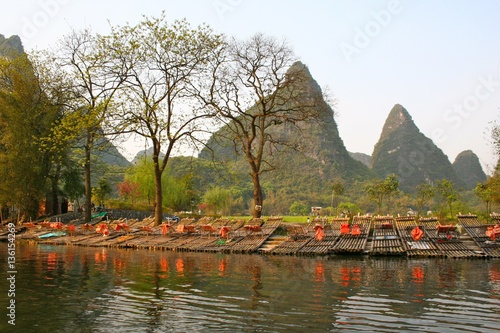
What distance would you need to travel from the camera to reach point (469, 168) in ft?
323

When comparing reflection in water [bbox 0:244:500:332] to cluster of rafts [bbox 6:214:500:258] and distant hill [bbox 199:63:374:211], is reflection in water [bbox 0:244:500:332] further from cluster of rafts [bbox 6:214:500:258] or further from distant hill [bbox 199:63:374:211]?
distant hill [bbox 199:63:374:211]

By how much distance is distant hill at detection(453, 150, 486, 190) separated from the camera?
96231 mm

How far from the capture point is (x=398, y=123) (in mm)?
106562

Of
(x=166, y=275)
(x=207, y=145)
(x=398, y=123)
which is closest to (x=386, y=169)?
(x=398, y=123)

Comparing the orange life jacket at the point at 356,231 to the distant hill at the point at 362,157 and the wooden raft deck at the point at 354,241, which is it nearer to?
the wooden raft deck at the point at 354,241

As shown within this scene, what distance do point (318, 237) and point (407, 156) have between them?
3294 inches

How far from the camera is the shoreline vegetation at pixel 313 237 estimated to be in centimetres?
1736

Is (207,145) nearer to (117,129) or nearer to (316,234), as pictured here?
(117,129)

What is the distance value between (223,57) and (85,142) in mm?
11744

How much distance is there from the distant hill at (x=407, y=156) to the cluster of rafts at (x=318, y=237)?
2790 inches

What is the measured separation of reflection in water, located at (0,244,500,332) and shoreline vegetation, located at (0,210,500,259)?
5.62ft

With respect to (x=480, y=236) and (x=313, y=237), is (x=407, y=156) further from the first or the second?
(x=313, y=237)

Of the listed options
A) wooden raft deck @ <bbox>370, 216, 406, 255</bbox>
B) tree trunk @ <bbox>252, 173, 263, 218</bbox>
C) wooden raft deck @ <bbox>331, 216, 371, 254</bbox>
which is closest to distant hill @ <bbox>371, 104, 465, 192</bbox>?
tree trunk @ <bbox>252, 173, 263, 218</bbox>

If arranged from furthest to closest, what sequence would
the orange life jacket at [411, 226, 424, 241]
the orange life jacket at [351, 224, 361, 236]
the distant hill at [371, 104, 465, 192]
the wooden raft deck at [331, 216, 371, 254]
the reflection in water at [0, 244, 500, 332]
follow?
the distant hill at [371, 104, 465, 192] → the orange life jacket at [351, 224, 361, 236] → the orange life jacket at [411, 226, 424, 241] → the wooden raft deck at [331, 216, 371, 254] → the reflection in water at [0, 244, 500, 332]
